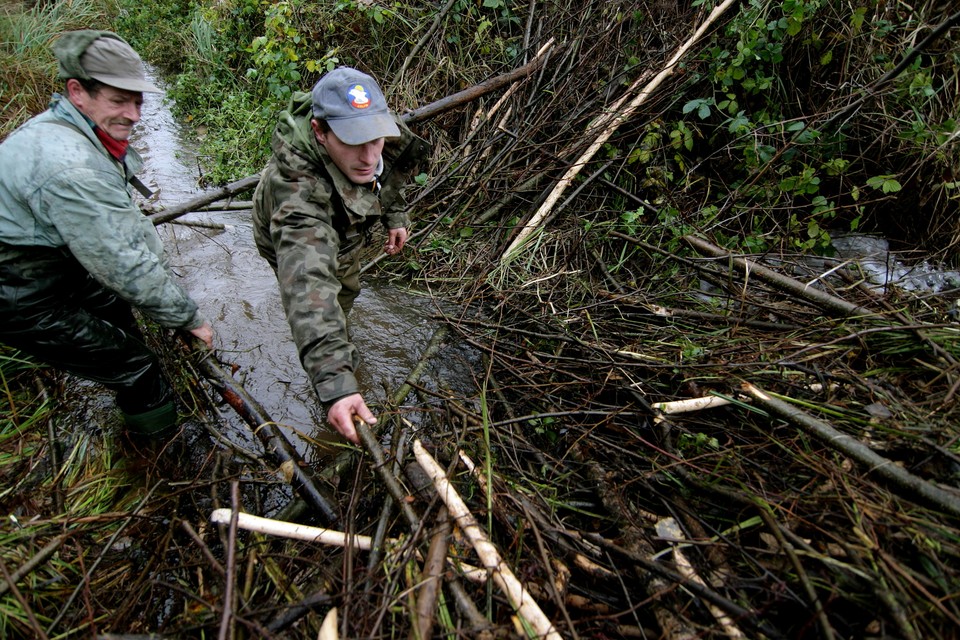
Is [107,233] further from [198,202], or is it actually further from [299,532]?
[198,202]

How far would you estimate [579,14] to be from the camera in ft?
16.9

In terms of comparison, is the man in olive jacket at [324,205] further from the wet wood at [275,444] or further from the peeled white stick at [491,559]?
the wet wood at [275,444]

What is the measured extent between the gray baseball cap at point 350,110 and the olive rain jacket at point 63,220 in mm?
1030

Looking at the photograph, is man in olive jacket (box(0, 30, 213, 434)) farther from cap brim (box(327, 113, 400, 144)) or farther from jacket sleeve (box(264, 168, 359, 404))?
cap brim (box(327, 113, 400, 144))

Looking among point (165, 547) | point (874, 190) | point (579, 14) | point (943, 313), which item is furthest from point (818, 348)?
point (579, 14)

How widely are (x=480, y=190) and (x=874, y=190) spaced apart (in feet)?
10.9

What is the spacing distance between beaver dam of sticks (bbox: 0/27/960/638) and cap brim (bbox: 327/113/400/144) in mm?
1295

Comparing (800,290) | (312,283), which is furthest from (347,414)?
(800,290)

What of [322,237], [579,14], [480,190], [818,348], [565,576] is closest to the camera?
[565,576]

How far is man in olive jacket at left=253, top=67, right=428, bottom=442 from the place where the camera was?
2.07m

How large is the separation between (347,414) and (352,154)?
1276 millimetres

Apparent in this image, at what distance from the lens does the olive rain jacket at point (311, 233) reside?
82.4 inches

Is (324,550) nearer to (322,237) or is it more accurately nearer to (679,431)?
(322,237)

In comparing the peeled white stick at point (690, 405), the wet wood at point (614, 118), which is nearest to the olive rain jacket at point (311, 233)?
the peeled white stick at point (690, 405)
